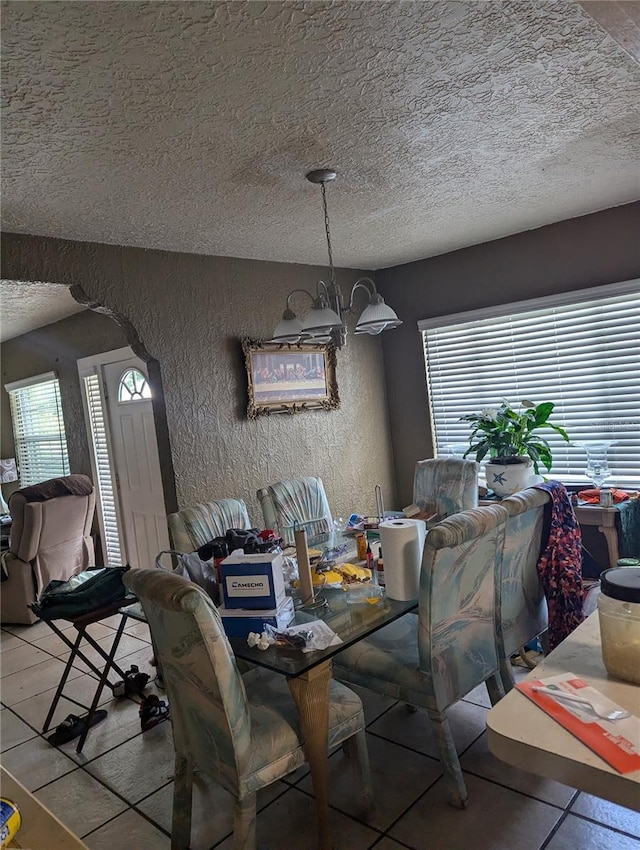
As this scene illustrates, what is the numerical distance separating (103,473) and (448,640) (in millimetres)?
4070

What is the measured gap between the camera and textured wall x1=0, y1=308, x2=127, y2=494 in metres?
4.96

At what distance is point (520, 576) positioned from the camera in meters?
2.35

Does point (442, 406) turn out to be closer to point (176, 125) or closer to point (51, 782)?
point (176, 125)

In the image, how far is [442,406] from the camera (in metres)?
4.63

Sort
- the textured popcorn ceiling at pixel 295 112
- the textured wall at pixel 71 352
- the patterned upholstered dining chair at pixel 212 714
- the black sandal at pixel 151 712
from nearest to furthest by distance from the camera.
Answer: the textured popcorn ceiling at pixel 295 112 → the patterned upholstered dining chair at pixel 212 714 → the black sandal at pixel 151 712 → the textured wall at pixel 71 352

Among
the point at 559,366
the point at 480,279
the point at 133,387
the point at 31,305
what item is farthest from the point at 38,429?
the point at 559,366

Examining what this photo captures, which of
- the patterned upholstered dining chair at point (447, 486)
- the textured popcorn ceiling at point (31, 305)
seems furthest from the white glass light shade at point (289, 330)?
the textured popcorn ceiling at point (31, 305)

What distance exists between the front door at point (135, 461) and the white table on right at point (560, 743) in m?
3.69

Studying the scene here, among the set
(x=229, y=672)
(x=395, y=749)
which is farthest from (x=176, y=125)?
(x=395, y=749)

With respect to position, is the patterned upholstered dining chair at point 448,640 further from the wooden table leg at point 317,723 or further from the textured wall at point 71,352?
the textured wall at point 71,352

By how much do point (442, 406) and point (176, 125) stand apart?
3.20m

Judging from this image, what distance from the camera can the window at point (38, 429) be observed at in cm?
580

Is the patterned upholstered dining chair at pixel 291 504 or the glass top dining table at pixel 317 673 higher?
the patterned upholstered dining chair at pixel 291 504

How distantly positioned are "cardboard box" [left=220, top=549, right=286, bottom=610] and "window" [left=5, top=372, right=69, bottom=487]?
4.32 m
